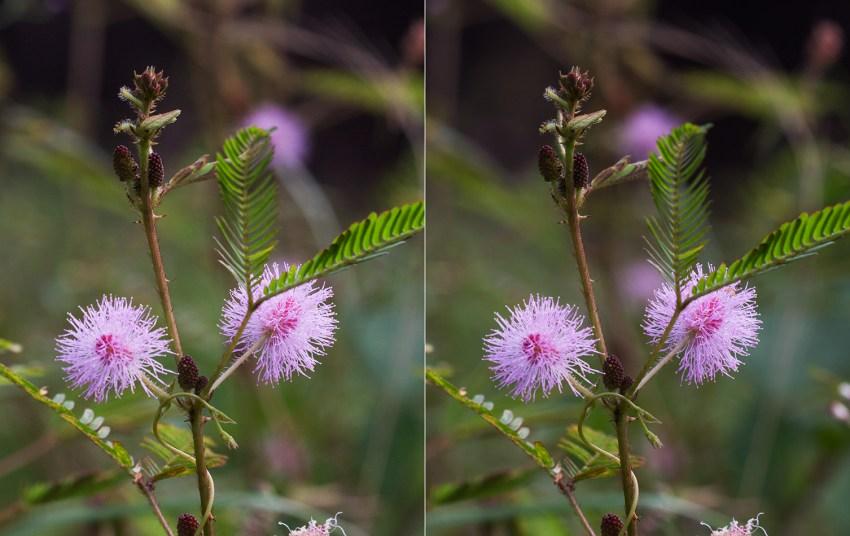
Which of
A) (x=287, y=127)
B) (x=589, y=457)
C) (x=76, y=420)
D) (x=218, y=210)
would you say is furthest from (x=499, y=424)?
(x=287, y=127)

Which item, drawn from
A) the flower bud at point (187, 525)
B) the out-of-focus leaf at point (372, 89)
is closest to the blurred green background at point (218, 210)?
the out-of-focus leaf at point (372, 89)

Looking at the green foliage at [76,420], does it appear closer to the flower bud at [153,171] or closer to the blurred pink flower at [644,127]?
the flower bud at [153,171]

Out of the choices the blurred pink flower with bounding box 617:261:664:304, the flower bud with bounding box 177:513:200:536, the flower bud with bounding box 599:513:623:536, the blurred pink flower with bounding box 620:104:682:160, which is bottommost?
the flower bud with bounding box 177:513:200:536

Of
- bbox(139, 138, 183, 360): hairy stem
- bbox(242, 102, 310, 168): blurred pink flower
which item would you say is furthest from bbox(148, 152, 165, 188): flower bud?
bbox(242, 102, 310, 168): blurred pink flower

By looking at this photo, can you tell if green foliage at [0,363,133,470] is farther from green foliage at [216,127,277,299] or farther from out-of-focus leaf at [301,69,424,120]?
out-of-focus leaf at [301,69,424,120]

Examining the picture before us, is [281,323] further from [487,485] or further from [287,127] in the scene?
[287,127]

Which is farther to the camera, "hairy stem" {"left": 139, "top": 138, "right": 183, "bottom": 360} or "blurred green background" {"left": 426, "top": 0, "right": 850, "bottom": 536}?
"blurred green background" {"left": 426, "top": 0, "right": 850, "bottom": 536}

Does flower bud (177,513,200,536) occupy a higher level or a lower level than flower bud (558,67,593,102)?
lower

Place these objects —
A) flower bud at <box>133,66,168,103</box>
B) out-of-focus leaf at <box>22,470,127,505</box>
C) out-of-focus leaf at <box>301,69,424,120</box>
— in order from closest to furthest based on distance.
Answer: flower bud at <box>133,66,168,103</box>, out-of-focus leaf at <box>22,470,127,505</box>, out-of-focus leaf at <box>301,69,424,120</box>
